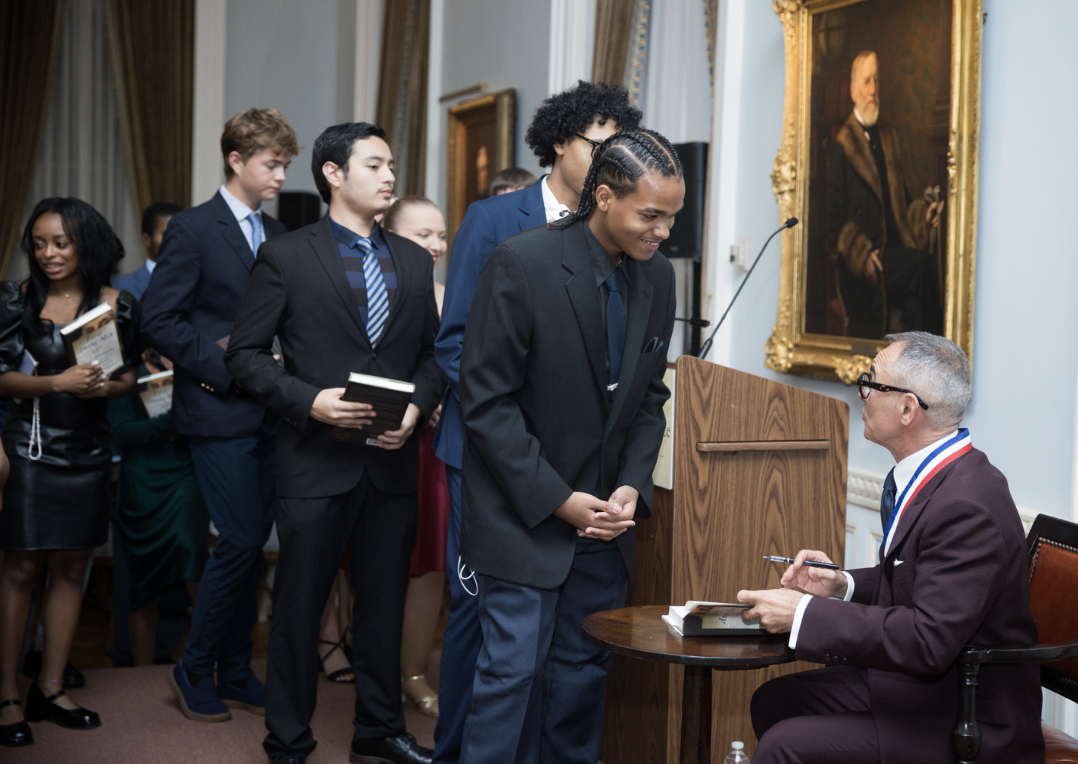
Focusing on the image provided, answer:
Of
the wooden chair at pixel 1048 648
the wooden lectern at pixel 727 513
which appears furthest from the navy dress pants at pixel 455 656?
the wooden chair at pixel 1048 648

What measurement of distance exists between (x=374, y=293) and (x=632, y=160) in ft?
3.78

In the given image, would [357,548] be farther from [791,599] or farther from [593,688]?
[791,599]

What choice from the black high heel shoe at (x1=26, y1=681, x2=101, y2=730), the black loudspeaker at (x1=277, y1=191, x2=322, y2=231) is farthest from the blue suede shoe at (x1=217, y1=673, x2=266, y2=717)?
the black loudspeaker at (x1=277, y1=191, x2=322, y2=231)

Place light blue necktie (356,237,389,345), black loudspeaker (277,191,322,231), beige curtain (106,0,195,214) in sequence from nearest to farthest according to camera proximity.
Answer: light blue necktie (356,237,389,345) < black loudspeaker (277,191,322,231) < beige curtain (106,0,195,214)

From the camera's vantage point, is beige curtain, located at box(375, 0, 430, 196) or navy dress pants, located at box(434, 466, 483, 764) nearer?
navy dress pants, located at box(434, 466, 483, 764)

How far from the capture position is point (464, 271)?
262cm

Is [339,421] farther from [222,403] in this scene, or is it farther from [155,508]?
[155,508]

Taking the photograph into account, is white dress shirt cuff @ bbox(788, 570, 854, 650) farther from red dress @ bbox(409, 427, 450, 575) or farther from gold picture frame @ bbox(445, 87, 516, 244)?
gold picture frame @ bbox(445, 87, 516, 244)

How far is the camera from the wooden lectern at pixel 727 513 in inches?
108

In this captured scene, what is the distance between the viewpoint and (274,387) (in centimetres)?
Result: 287

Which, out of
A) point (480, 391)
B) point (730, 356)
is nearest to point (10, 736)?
point (480, 391)

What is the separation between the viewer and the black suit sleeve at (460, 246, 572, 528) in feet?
6.95

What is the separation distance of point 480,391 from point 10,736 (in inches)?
85.4

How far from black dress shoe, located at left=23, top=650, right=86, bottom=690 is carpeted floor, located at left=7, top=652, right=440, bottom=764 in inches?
1.5
